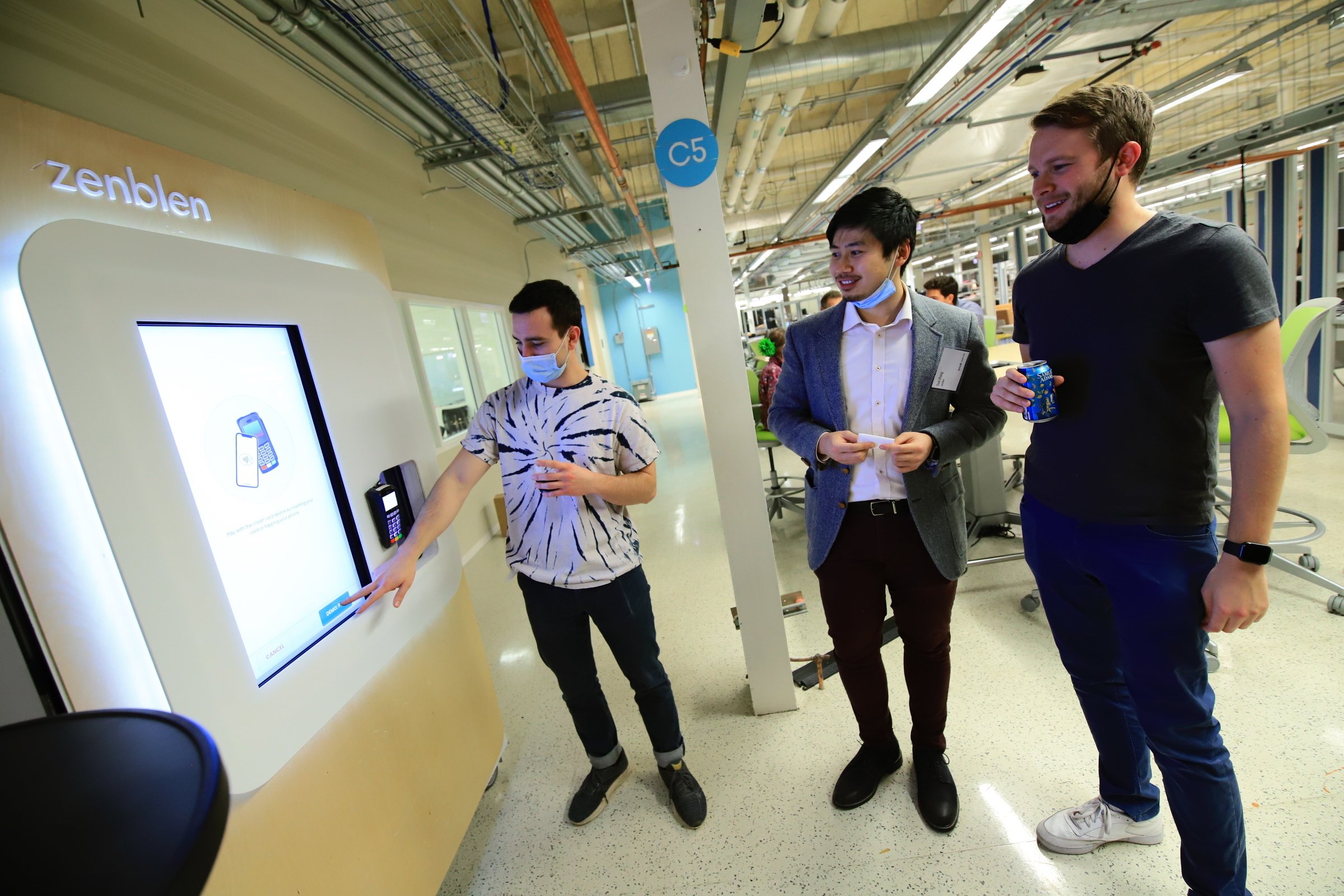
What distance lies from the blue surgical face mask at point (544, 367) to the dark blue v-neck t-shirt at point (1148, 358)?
1.20 metres

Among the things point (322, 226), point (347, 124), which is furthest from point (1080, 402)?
point (347, 124)

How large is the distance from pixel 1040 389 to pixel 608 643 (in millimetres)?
1359

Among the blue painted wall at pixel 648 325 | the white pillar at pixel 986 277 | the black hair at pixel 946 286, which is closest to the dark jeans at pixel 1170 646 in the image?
the black hair at pixel 946 286

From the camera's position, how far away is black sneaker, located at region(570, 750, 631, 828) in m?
1.84

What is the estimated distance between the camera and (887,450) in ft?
4.65

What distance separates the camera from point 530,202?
17.5 ft

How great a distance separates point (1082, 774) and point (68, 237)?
268cm

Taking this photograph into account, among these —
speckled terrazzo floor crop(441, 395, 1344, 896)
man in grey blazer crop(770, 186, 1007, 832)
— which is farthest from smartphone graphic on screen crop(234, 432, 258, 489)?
speckled terrazzo floor crop(441, 395, 1344, 896)

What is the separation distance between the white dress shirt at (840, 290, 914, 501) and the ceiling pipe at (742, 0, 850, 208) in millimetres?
3618

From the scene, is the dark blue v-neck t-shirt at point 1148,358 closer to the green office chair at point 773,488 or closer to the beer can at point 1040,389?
the beer can at point 1040,389

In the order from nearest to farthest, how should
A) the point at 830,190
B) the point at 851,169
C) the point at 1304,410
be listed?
the point at 1304,410
the point at 851,169
the point at 830,190

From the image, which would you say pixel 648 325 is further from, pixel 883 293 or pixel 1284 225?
pixel 883 293

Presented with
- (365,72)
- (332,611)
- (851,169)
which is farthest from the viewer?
(851,169)

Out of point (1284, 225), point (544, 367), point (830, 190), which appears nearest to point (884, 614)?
point (544, 367)
